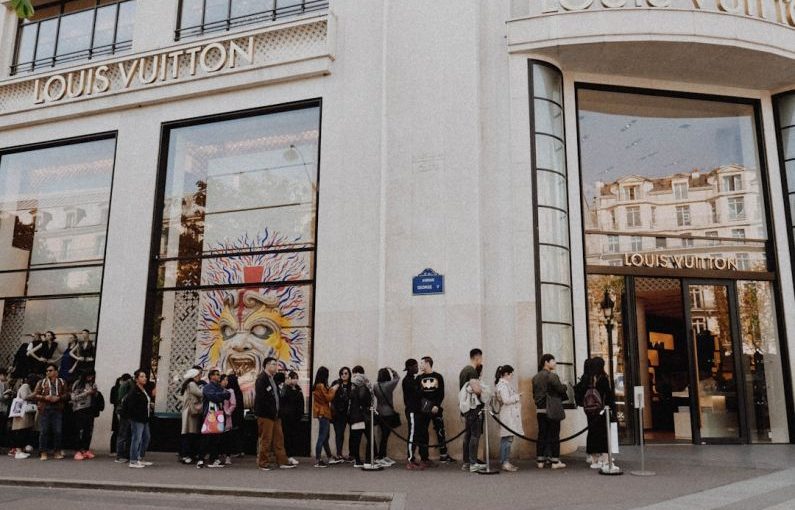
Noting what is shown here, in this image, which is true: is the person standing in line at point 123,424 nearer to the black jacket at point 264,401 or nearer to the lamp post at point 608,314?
the black jacket at point 264,401

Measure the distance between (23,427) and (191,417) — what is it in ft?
A: 12.6

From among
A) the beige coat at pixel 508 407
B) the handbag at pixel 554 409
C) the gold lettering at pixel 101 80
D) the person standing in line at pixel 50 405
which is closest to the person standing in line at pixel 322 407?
the beige coat at pixel 508 407

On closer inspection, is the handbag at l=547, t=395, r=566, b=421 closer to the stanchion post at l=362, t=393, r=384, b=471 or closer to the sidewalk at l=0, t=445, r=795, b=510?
the sidewalk at l=0, t=445, r=795, b=510

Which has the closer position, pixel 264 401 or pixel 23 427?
pixel 264 401

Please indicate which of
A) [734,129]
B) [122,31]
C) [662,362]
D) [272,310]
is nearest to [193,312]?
[272,310]

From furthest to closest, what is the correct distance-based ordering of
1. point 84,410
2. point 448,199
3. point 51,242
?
point 51,242 → point 84,410 → point 448,199

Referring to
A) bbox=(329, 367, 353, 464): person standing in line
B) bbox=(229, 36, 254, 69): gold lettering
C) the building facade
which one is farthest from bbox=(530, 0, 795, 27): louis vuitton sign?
bbox=(329, 367, 353, 464): person standing in line

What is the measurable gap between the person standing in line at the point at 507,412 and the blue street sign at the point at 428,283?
7.35 ft

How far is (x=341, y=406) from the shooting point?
11492mm

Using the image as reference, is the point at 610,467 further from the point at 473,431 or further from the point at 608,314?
the point at 608,314

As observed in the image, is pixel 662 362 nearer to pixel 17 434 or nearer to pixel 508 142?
pixel 508 142

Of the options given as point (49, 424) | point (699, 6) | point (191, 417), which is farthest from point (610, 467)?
point (49, 424)

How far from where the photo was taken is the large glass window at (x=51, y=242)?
15.5 m

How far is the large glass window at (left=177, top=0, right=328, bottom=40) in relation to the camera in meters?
15.0
